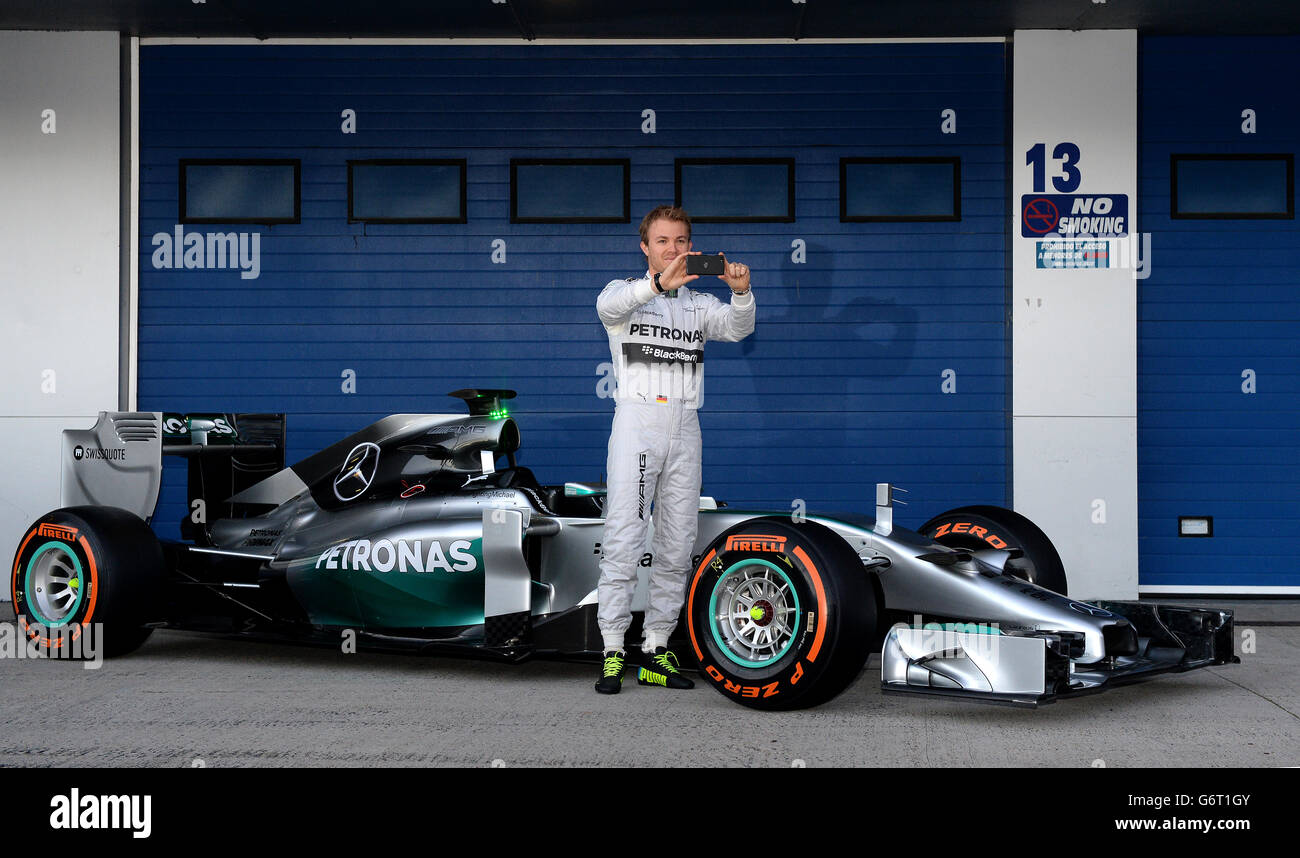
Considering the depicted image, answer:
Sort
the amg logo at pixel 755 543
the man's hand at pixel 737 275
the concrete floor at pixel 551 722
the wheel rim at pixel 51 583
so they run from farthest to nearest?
the wheel rim at pixel 51 583
the man's hand at pixel 737 275
the amg logo at pixel 755 543
the concrete floor at pixel 551 722

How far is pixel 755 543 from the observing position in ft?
15.0

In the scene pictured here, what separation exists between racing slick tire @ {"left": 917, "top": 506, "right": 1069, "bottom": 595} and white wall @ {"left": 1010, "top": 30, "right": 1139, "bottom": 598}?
2.62 metres

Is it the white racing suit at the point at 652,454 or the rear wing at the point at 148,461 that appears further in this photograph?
the rear wing at the point at 148,461

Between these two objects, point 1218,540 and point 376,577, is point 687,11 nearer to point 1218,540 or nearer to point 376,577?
point 376,577

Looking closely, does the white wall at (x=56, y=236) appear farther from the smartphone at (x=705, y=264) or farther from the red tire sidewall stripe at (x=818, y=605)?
the red tire sidewall stripe at (x=818, y=605)

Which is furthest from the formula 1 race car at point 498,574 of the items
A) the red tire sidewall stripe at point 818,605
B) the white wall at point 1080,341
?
the white wall at point 1080,341

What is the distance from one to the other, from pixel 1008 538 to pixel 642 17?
446cm

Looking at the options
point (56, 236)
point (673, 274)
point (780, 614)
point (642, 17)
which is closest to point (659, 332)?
point (673, 274)

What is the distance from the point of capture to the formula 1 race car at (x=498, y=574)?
14.2 feet

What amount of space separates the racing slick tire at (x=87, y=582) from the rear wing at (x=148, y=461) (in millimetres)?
257

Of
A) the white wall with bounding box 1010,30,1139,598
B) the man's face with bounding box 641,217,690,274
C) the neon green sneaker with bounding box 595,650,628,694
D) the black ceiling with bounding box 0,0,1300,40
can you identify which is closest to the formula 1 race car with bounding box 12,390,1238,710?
the neon green sneaker with bounding box 595,650,628,694

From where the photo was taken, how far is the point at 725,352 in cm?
845

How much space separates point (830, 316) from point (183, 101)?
15.8ft

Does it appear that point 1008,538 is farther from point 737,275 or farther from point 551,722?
point 551,722
